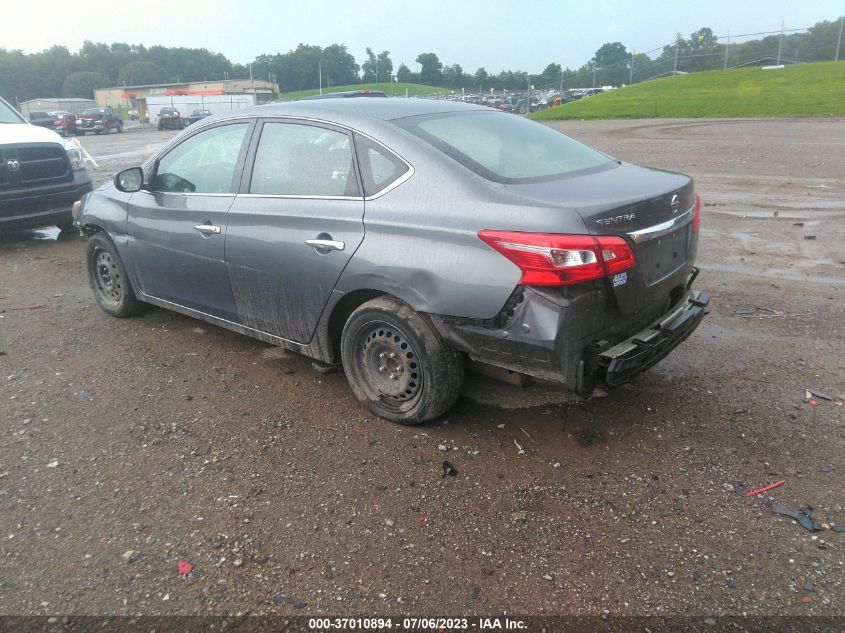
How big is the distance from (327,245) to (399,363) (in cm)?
78

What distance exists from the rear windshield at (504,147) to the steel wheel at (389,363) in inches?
40.1

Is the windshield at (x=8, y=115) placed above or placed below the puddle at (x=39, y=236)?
above

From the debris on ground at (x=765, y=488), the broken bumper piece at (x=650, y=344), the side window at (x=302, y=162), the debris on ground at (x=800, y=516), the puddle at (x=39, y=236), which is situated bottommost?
the debris on ground at (x=800, y=516)

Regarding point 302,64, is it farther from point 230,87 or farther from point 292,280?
point 292,280

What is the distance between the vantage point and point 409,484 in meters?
3.22

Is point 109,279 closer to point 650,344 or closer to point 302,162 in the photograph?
point 302,162

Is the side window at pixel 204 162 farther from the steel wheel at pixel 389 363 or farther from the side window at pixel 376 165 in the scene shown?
the steel wheel at pixel 389 363

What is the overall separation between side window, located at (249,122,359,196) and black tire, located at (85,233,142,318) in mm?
1904

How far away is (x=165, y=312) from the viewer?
19.1 ft

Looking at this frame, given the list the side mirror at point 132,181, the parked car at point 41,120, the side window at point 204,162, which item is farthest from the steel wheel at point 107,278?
the parked car at point 41,120

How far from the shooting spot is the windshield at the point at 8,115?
363 inches

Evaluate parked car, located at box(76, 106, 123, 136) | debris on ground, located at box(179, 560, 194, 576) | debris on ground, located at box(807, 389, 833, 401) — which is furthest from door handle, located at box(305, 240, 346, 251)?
parked car, located at box(76, 106, 123, 136)

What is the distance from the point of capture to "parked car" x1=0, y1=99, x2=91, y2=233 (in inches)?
317

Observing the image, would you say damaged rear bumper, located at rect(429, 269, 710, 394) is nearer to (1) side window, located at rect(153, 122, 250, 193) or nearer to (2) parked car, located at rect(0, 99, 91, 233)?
(1) side window, located at rect(153, 122, 250, 193)
